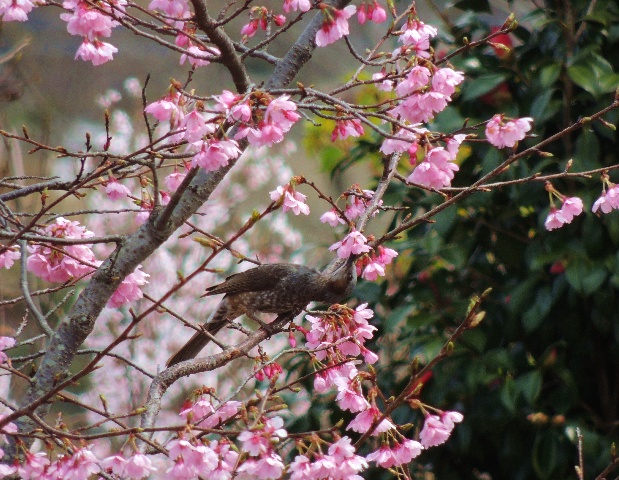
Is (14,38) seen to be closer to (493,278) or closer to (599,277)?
(493,278)

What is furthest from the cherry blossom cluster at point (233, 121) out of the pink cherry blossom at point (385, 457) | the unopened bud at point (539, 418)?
the unopened bud at point (539, 418)

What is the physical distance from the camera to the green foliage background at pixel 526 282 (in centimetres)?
268

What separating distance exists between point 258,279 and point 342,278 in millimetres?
373

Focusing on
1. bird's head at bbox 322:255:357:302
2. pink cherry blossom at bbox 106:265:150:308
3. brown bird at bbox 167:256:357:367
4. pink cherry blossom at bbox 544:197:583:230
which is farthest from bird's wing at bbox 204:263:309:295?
pink cherry blossom at bbox 544:197:583:230

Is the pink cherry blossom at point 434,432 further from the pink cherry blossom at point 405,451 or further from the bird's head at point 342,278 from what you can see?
the bird's head at point 342,278

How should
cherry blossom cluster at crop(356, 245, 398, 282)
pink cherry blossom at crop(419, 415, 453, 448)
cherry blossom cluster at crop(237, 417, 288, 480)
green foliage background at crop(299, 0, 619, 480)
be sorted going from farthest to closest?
green foliage background at crop(299, 0, 619, 480), cherry blossom cluster at crop(356, 245, 398, 282), pink cherry blossom at crop(419, 415, 453, 448), cherry blossom cluster at crop(237, 417, 288, 480)

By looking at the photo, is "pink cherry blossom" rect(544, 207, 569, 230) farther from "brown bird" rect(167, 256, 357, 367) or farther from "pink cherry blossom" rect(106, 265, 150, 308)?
"pink cherry blossom" rect(106, 265, 150, 308)

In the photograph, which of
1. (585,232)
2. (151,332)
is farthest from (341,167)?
(151,332)

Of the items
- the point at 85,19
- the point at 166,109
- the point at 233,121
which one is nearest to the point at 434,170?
the point at 233,121

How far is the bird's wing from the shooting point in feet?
7.26

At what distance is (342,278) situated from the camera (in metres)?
1.96

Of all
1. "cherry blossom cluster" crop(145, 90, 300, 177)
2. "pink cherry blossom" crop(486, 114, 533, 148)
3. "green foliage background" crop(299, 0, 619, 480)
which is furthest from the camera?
"green foliage background" crop(299, 0, 619, 480)

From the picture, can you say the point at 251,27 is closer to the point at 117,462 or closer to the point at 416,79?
the point at 416,79

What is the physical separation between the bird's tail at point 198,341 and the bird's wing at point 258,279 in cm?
7
